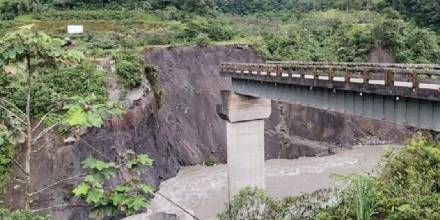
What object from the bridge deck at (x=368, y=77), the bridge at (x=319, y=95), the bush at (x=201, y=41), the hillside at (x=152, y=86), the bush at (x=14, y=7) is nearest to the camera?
the hillside at (x=152, y=86)

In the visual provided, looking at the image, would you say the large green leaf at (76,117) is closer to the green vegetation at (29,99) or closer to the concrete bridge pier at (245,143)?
the green vegetation at (29,99)

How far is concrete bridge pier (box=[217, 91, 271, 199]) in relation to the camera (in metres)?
35.4

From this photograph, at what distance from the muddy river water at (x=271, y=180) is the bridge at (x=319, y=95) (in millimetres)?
3814

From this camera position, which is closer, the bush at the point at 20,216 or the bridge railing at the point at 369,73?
the bush at the point at 20,216

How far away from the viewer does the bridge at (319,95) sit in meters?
19.5

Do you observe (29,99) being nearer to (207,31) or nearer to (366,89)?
(366,89)

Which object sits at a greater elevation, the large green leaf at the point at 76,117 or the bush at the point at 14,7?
the bush at the point at 14,7

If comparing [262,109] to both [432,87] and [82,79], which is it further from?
[432,87]

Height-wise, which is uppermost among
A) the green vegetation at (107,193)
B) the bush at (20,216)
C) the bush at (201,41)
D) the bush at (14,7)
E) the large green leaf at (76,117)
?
the bush at (14,7)

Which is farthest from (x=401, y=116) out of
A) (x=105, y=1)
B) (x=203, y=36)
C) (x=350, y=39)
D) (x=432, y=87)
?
(x=105, y=1)

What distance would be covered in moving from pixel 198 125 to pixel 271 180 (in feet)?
35.0

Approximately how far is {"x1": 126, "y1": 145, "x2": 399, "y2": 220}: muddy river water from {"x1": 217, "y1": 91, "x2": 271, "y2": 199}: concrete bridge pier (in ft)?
8.90

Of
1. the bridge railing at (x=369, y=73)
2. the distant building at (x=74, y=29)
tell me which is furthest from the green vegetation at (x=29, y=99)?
the distant building at (x=74, y=29)

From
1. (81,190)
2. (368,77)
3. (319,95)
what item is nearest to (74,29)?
(319,95)
